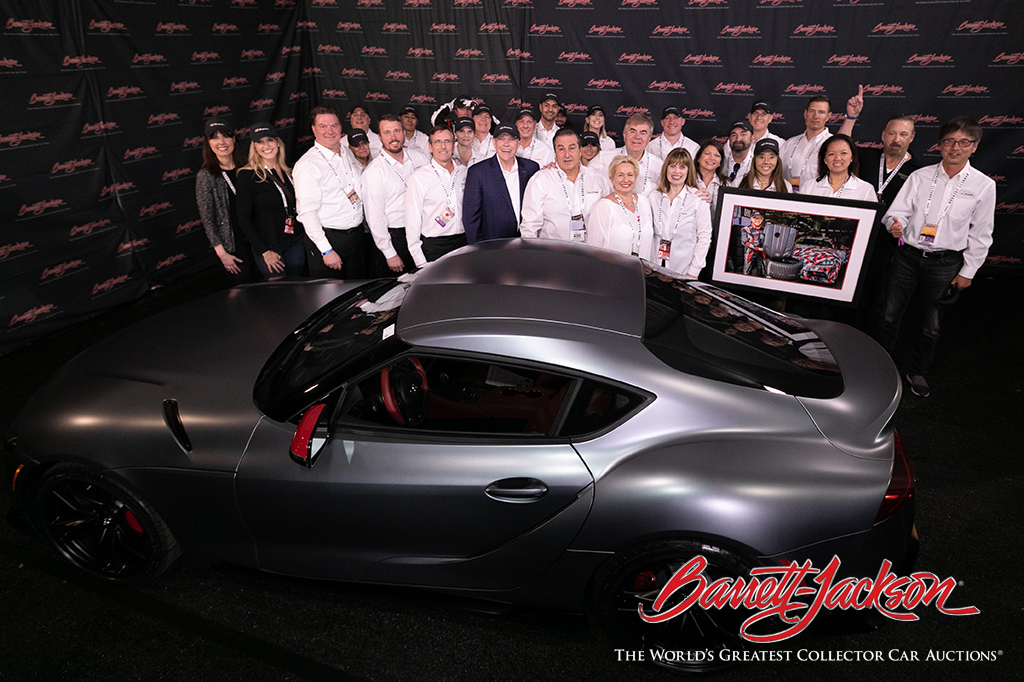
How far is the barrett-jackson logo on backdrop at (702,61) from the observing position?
7469 millimetres

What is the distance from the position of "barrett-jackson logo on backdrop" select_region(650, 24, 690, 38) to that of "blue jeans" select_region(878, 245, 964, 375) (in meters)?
4.40

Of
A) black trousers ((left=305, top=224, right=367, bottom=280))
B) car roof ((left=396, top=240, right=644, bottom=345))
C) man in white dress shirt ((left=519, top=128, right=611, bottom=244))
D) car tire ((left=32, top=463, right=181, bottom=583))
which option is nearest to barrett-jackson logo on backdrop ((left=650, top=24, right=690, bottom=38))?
man in white dress shirt ((left=519, top=128, right=611, bottom=244))

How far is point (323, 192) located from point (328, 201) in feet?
0.27

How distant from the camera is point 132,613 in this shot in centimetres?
272

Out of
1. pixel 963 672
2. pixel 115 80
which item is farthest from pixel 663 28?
pixel 963 672

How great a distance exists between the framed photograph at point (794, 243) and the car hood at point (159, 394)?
288 centimetres

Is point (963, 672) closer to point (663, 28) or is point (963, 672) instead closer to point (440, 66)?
point (663, 28)

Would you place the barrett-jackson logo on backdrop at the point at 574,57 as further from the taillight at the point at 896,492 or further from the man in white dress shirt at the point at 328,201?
the taillight at the point at 896,492

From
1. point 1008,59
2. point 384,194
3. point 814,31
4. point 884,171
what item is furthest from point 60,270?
point 1008,59

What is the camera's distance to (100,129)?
19.7 feet

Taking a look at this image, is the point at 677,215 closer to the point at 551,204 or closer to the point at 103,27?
→ the point at 551,204

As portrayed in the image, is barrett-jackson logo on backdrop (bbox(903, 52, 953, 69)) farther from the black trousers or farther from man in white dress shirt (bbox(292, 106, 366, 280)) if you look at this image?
the black trousers

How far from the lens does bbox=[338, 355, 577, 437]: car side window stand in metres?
2.38

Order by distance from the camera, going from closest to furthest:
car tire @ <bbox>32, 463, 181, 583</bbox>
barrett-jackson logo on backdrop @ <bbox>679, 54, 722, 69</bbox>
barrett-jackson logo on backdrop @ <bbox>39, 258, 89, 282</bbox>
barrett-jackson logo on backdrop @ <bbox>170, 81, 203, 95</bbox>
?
car tire @ <bbox>32, 463, 181, 583</bbox> → barrett-jackson logo on backdrop @ <bbox>39, 258, 89, 282</bbox> → barrett-jackson logo on backdrop @ <bbox>170, 81, 203, 95</bbox> → barrett-jackson logo on backdrop @ <bbox>679, 54, 722, 69</bbox>
